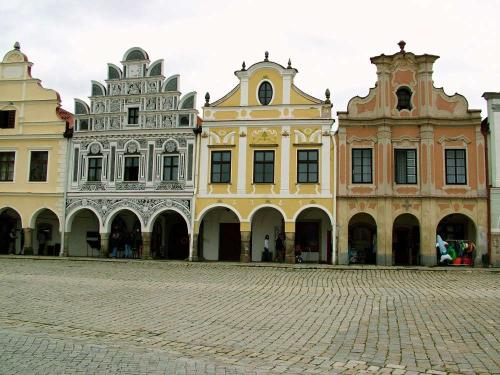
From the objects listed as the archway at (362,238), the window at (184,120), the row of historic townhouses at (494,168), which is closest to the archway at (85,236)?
the window at (184,120)

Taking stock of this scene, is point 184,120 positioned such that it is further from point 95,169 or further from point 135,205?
point 95,169

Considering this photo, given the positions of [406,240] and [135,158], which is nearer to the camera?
[406,240]

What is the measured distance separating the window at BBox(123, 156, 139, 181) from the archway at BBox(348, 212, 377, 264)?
12.1 m

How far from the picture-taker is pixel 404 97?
28766 mm

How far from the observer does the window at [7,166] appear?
3284 cm

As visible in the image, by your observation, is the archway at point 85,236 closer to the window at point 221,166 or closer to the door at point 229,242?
the door at point 229,242

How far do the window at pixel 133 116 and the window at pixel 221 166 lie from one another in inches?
200

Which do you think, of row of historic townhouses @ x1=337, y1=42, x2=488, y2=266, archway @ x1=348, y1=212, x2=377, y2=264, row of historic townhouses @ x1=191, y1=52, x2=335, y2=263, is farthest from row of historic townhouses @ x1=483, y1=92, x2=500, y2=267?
row of historic townhouses @ x1=191, y1=52, x2=335, y2=263

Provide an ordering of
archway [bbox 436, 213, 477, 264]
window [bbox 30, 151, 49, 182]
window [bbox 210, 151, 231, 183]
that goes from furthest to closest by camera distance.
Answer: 1. window [bbox 30, 151, 49, 182]
2. window [bbox 210, 151, 231, 183]
3. archway [bbox 436, 213, 477, 264]

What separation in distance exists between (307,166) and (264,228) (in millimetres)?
4384

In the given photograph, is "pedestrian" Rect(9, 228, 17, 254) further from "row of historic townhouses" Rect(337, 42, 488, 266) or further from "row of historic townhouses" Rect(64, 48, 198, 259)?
"row of historic townhouses" Rect(337, 42, 488, 266)

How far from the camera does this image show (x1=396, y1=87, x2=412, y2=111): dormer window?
2867 centimetres

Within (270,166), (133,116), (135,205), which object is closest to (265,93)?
(270,166)

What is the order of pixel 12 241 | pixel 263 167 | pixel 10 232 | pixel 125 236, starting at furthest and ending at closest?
pixel 10 232
pixel 12 241
pixel 125 236
pixel 263 167
